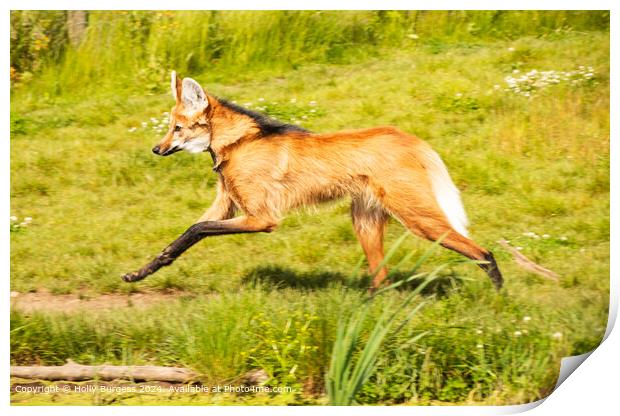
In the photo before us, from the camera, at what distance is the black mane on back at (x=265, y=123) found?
498 centimetres

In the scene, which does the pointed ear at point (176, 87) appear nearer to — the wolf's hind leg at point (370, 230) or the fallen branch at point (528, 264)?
→ the wolf's hind leg at point (370, 230)

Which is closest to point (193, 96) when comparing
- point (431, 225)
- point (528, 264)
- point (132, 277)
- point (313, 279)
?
point (132, 277)

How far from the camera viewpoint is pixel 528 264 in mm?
4941

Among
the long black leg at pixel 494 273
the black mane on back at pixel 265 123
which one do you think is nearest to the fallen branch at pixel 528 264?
the long black leg at pixel 494 273

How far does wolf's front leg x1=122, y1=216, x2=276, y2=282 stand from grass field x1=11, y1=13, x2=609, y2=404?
0.15 metres

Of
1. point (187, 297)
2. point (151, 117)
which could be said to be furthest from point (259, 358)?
point (151, 117)

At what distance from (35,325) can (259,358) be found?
1281mm

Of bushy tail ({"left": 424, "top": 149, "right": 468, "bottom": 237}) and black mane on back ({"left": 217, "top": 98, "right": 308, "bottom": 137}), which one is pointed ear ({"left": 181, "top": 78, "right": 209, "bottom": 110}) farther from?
bushy tail ({"left": 424, "top": 149, "right": 468, "bottom": 237})

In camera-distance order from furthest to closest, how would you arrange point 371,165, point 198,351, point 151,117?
point 151,117, point 371,165, point 198,351

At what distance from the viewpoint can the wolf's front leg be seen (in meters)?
4.84

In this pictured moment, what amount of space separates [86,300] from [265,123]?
4.98 ft

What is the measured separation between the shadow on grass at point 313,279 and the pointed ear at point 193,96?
104 centimetres

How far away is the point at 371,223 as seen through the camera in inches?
195

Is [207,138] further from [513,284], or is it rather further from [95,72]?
[513,284]
